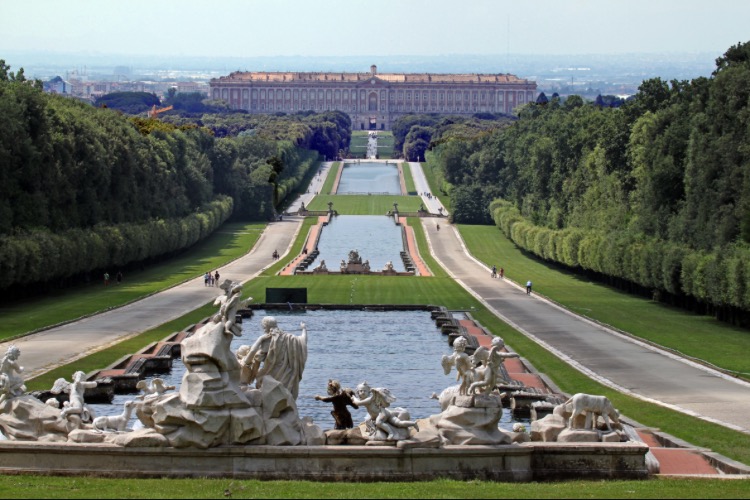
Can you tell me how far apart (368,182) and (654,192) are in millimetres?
103038

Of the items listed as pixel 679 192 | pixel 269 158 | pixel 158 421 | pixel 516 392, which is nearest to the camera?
pixel 158 421

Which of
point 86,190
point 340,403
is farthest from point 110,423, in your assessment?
point 86,190

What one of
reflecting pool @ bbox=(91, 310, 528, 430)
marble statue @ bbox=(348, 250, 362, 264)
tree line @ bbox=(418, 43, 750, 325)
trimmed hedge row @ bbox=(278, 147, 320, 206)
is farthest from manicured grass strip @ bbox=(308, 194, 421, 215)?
reflecting pool @ bbox=(91, 310, 528, 430)

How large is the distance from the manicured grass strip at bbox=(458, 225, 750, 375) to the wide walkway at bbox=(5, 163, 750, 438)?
117 centimetres

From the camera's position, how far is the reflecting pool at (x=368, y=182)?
16838cm

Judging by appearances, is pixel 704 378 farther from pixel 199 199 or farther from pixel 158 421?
pixel 199 199

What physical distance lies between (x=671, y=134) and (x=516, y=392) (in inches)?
1646

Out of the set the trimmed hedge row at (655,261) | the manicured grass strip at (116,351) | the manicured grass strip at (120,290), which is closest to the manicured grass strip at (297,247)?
the manicured grass strip at (120,290)

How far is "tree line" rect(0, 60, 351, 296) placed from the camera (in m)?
72.2

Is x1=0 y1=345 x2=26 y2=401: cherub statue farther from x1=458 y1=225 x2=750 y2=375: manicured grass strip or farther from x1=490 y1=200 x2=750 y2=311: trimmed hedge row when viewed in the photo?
x1=490 y1=200 x2=750 y2=311: trimmed hedge row

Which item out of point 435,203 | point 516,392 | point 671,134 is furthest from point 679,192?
point 435,203

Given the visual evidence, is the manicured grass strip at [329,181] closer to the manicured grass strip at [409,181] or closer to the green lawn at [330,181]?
the green lawn at [330,181]

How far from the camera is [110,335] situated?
53.1m

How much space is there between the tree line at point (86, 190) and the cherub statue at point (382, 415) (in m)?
42.1
